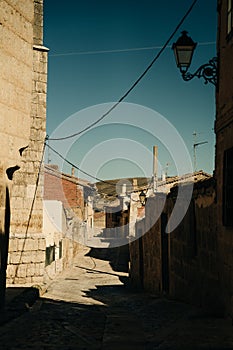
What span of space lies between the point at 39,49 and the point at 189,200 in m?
7.06

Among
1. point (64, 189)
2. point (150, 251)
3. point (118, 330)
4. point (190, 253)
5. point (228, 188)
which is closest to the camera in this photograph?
point (118, 330)

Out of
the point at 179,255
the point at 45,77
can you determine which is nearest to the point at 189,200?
the point at 179,255

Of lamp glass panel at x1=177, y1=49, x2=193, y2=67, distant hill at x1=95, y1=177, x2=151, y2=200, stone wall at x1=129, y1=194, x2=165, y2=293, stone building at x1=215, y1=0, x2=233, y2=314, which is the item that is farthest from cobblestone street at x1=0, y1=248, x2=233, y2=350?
distant hill at x1=95, y1=177, x2=151, y2=200

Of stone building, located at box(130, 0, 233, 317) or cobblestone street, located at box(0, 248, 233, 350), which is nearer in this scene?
cobblestone street, located at box(0, 248, 233, 350)

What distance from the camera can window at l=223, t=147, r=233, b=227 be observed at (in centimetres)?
585

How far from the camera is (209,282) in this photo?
6.80 metres

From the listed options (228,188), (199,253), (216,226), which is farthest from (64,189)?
(228,188)

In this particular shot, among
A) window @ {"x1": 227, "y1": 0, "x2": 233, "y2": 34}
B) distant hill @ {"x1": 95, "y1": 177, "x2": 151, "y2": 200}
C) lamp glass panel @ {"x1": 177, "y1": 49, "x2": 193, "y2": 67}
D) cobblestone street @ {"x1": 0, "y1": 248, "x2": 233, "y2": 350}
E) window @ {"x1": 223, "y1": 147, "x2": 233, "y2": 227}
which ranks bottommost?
cobblestone street @ {"x1": 0, "y1": 248, "x2": 233, "y2": 350}

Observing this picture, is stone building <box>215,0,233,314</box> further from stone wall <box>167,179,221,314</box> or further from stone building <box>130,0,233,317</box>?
stone wall <box>167,179,221,314</box>

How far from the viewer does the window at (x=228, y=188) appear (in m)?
5.85

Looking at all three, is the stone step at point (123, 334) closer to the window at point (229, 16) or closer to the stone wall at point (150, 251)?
the window at point (229, 16)

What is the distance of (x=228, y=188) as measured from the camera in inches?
236

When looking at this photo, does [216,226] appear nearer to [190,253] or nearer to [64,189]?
[190,253]

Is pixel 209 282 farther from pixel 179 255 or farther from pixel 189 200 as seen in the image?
pixel 179 255
